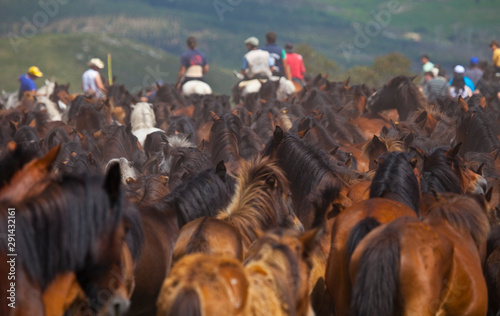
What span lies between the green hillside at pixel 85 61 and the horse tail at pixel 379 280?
137ft

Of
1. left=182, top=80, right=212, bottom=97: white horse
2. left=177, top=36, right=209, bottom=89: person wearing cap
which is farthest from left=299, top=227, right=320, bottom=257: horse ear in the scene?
left=182, top=80, right=212, bottom=97: white horse

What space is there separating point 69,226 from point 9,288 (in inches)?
16.8

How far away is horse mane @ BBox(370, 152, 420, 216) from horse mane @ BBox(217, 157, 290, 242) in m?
0.78

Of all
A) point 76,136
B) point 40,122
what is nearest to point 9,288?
point 76,136

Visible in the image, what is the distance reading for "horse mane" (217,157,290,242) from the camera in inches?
203

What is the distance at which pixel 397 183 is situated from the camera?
5.69 metres

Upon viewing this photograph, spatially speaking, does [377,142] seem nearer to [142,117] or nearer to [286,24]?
[142,117]

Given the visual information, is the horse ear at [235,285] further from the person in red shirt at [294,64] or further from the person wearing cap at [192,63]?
the person in red shirt at [294,64]

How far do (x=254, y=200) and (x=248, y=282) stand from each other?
72.6 inches

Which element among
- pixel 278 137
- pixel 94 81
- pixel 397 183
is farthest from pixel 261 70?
pixel 397 183

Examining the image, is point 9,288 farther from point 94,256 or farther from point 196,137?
point 196,137

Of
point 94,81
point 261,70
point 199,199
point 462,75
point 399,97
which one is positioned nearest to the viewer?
point 199,199

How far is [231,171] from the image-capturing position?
759 cm

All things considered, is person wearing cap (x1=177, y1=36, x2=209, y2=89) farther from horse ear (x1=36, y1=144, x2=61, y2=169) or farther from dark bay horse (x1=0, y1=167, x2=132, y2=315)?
dark bay horse (x1=0, y1=167, x2=132, y2=315)
